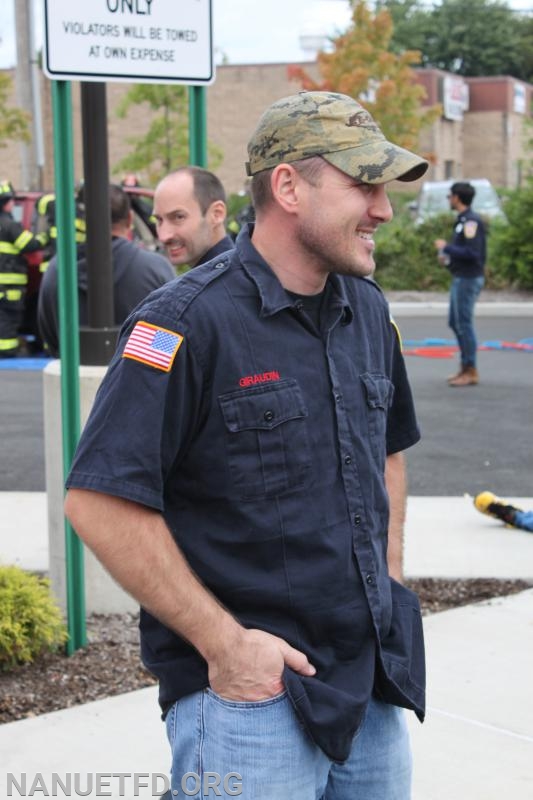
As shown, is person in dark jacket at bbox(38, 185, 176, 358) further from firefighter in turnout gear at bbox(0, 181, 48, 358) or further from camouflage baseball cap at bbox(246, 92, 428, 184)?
firefighter in turnout gear at bbox(0, 181, 48, 358)

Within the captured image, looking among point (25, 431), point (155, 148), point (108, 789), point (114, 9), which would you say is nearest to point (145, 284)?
point (114, 9)

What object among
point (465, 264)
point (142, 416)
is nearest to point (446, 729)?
point (142, 416)

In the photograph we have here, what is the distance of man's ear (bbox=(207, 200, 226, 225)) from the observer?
5.07 meters

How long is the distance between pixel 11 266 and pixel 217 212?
927 centimetres

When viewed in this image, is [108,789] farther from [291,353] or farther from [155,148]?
[155,148]

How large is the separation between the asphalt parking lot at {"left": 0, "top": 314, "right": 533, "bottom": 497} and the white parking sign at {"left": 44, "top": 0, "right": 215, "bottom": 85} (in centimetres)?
380

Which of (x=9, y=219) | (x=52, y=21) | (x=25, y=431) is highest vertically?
(x=52, y=21)

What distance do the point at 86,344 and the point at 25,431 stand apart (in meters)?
5.24

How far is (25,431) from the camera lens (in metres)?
10.2

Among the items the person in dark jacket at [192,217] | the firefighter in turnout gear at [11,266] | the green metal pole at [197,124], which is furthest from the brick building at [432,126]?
the person in dark jacket at [192,217]

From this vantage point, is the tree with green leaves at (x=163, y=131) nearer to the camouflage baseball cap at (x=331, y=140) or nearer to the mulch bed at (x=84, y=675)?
the mulch bed at (x=84, y=675)

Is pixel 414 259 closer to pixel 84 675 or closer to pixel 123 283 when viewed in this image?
pixel 123 283

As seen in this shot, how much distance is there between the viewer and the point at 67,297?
15.4 ft

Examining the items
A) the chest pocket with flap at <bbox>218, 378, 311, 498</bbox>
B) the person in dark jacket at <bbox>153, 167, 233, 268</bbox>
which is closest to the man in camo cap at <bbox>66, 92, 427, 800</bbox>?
the chest pocket with flap at <bbox>218, 378, 311, 498</bbox>
